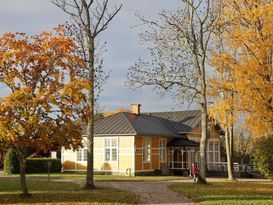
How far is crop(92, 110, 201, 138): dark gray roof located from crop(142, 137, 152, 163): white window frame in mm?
830

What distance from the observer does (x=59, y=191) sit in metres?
19.3

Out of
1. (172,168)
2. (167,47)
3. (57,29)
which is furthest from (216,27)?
(172,168)

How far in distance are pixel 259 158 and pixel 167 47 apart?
9.78 metres

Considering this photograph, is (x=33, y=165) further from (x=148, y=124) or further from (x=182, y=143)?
(x=182, y=143)

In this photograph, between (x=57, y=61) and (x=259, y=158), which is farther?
(x=259, y=158)

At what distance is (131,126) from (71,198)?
19.7 meters

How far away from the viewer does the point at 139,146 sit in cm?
3631

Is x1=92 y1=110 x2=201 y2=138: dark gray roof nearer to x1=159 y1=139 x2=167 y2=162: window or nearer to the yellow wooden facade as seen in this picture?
the yellow wooden facade

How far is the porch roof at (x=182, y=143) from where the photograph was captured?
128 ft

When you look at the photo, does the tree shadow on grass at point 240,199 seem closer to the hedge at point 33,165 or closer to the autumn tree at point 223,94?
the autumn tree at point 223,94

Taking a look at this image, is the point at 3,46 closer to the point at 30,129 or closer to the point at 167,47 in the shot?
the point at 30,129

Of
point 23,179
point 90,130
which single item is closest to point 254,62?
point 90,130

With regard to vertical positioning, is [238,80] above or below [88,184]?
above

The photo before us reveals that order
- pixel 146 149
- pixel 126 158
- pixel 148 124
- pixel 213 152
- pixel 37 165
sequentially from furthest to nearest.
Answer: pixel 213 152 < pixel 148 124 < pixel 146 149 < pixel 37 165 < pixel 126 158
